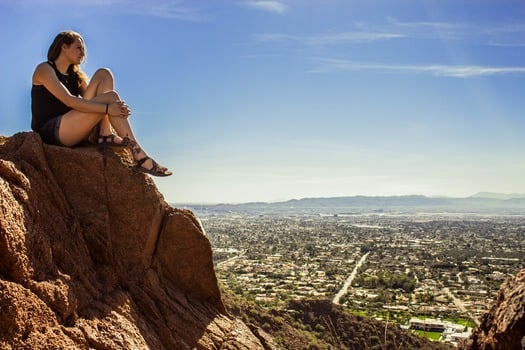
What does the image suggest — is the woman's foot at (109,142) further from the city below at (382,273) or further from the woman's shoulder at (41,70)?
the city below at (382,273)

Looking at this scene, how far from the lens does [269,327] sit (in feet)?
69.1

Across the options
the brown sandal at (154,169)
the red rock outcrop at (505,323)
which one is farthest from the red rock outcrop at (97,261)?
the red rock outcrop at (505,323)

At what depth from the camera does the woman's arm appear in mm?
7629

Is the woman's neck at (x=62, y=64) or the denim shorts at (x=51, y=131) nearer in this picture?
the denim shorts at (x=51, y=131)

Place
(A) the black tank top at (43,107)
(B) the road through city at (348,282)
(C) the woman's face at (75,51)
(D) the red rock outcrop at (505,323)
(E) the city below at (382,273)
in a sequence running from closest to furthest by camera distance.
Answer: (D) the red rock outcrop at (505,323), (A) the black tank top at (43,107), (C) the woman's face at (75,51), (E) the city below at (382,273), (B) the road through city at (348,282)

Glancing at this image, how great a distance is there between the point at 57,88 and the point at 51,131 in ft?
2.07

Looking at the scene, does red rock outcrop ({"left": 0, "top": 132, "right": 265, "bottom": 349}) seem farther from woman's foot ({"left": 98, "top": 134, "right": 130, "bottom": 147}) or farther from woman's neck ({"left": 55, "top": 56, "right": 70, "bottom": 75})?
woman's neck ({"left": 55, "top": 56, "right": 70, "bottom": 75})

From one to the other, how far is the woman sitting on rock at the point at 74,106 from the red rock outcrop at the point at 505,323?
492cm

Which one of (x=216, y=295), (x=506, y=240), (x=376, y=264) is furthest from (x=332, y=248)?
(x=216, y=295)

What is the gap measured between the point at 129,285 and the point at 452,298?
48534mm

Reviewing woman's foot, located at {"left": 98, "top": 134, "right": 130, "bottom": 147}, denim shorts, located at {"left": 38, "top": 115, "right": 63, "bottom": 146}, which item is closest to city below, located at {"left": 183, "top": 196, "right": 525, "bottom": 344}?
woman's foot, located at {"left": 98, "top": 134, "right": 130, "bottom": 147}

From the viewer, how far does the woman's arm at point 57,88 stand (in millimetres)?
7629

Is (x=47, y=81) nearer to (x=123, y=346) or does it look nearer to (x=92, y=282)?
(x=92, y=282)

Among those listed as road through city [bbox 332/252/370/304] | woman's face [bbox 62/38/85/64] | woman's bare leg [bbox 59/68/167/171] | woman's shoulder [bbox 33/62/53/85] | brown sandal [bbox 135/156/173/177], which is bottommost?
road through city [bbox 332/252/370/304]
